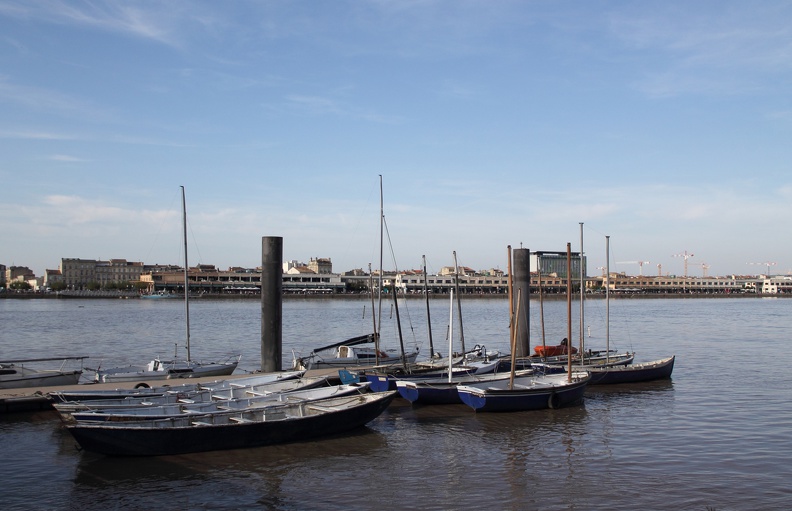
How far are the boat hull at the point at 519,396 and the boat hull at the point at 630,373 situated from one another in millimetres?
4513

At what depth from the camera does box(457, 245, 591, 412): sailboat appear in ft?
78.1

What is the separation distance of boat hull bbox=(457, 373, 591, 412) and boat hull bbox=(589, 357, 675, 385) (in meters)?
4.51

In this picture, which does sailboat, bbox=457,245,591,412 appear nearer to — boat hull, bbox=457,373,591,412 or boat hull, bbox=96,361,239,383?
boat hull, bbox=457,373,591,412

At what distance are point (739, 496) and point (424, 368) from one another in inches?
600

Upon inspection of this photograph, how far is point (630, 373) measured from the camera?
1238 inches

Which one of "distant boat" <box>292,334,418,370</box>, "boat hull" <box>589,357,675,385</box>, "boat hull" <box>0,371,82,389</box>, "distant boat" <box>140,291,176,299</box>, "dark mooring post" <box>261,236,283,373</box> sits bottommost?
"distant boat" <box>140,291,176,299</box>

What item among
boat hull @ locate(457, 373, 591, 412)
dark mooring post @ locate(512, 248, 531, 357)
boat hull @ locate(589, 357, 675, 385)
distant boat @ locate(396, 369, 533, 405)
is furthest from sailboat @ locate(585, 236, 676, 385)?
distant boat @ locate(396, 369, 533, 405)

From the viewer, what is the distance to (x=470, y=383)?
86.6 feet

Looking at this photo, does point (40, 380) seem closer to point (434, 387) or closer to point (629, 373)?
point (434, 387)

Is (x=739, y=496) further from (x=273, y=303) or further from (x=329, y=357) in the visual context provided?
(x=329, y=357)

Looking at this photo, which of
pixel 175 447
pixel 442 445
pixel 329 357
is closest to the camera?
pixel 175 447

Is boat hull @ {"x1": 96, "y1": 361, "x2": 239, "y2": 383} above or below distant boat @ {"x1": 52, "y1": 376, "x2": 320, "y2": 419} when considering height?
below

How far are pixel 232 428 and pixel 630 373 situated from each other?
19.5 metres

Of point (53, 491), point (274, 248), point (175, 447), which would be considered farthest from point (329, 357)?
point (53, 491)
